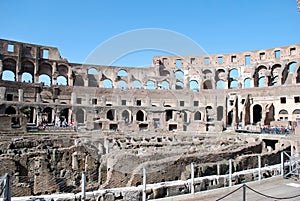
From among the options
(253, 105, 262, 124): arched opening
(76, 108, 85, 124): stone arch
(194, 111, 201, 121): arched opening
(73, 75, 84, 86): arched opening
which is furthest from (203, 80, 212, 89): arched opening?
(76, 108, 85, 124): stone arch

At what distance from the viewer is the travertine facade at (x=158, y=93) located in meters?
Result: 32.1

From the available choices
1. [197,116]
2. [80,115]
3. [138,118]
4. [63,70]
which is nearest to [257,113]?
[197,116]

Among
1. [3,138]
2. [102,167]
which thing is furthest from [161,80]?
[102,167]

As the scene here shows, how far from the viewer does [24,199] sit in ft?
19.2

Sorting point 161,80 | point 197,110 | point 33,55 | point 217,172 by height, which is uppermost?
point 33,55

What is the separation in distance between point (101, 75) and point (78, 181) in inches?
1317

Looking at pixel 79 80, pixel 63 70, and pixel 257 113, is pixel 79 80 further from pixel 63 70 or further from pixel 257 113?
pixel 257 113

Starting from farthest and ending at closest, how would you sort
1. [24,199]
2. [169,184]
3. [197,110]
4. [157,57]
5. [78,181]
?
[157,57] < [197,110] < [78,181] < [169,184] < [24,199]

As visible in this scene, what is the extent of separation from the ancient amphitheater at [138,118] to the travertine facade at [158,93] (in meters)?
0.14

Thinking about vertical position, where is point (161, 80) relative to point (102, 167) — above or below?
above

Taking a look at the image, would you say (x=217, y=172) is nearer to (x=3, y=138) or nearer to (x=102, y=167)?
(x=102, y=167)

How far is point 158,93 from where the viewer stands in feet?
134

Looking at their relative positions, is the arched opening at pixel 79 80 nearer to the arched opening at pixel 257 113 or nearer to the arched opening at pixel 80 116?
the arched opening at pixel 80 116

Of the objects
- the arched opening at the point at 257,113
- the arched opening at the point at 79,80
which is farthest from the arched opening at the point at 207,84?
the arched opening at the point at 79,80
